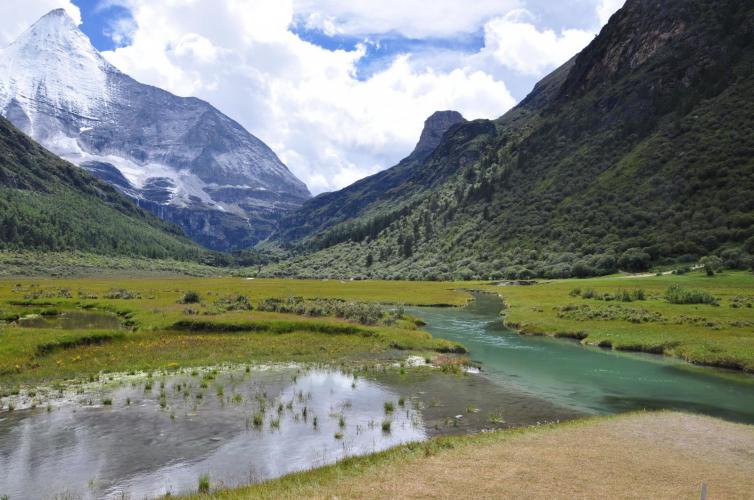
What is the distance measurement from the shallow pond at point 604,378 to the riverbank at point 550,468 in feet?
24.2

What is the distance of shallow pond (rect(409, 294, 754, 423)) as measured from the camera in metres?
33.5

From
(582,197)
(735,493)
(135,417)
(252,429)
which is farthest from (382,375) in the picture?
(582,197)

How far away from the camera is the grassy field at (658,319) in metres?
48.5

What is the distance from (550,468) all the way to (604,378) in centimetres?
2515

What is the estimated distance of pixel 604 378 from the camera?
41.6 metres

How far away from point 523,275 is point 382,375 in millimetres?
123788

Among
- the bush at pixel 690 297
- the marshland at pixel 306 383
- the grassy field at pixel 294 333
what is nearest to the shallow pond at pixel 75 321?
the marshland at pixel 306 383

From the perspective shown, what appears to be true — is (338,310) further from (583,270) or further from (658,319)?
(583,270)

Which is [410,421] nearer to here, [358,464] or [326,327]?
[358,464]

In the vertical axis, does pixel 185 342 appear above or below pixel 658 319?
below

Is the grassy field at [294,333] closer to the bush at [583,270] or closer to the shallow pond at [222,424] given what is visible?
the shallow pond at [222,424]

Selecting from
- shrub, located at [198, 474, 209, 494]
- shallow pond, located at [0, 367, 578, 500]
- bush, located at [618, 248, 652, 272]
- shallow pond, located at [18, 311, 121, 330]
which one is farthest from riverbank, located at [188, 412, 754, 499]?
bush, located at [618, 248, 652, 272]

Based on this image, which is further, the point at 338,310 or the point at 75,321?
the point at 338,310

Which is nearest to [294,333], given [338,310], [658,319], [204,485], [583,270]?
[338,310]
